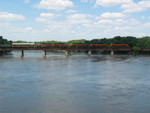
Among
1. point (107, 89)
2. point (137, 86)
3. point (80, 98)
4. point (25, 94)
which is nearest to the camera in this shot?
point (80, 98)

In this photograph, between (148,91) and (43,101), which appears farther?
(148,91)

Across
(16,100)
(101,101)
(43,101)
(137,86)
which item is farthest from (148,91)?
(16,100)

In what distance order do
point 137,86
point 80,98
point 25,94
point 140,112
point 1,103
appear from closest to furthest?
point 140,112 → point 1,103 → point 80,98 → point 25,94 → point 137,86

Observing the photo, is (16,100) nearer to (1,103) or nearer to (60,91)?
(1,103)

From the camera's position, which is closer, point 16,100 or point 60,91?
point 16,100

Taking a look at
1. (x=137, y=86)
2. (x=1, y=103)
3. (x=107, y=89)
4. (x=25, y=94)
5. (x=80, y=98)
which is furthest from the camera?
(x=137, y=86)

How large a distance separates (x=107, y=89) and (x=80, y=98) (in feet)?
19.4

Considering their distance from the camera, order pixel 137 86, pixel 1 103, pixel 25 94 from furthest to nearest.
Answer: pixel 137 86 → pixel 25 94 → pixel 1 103

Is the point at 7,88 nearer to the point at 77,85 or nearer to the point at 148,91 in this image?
the point at 77,85

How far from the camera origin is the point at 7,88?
3077 centimetres

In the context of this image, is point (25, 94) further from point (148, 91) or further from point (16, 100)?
point (148, 91)

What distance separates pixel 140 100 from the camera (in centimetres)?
2470

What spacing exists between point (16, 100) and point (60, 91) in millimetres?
5956

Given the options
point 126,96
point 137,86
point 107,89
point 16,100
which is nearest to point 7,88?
point 16,100
